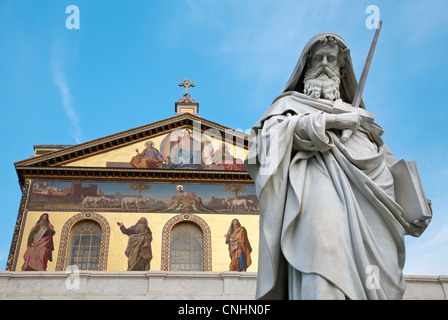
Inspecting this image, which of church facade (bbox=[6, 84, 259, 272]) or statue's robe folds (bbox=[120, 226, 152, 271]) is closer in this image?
statue's robe folds (bbox=[120, 226, 152, 271])

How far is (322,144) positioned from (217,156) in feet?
63.0

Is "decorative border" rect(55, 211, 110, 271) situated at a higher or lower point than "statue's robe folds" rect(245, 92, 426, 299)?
higher

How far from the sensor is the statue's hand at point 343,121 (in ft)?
8.64

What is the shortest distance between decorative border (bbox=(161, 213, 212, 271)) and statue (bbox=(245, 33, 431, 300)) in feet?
54.1

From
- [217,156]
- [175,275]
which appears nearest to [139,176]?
A: [217,156]

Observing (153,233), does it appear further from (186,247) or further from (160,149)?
(160,149)

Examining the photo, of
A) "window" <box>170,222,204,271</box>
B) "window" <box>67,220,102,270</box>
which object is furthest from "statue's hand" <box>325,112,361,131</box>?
"window" <box>67,220,102,270</box>

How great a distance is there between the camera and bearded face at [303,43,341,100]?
9.84ft

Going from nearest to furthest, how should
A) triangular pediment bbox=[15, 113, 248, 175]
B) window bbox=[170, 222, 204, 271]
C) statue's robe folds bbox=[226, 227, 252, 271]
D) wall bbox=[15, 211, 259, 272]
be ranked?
1. statue's robe folds bbox=[226, 227, 252, 271]
2. wall bbox=[15, 211, 259, 272]
3. window bbox=[170, 222, 204, 271]
4. triangular pediment bbox=[15, 113, 248, 175]

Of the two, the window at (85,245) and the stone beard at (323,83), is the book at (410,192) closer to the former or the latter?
the stone beard at (323,83)

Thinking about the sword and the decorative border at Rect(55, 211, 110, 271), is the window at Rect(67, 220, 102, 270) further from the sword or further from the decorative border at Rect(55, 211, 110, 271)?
the sword

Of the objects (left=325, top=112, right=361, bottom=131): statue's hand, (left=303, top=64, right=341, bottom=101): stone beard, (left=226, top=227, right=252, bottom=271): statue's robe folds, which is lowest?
(left=325, top=112, right=361, bottom=131): statue's hand

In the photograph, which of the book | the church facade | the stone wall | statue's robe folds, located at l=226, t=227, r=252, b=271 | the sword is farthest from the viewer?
→ the church facade

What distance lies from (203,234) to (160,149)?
4.31 m
